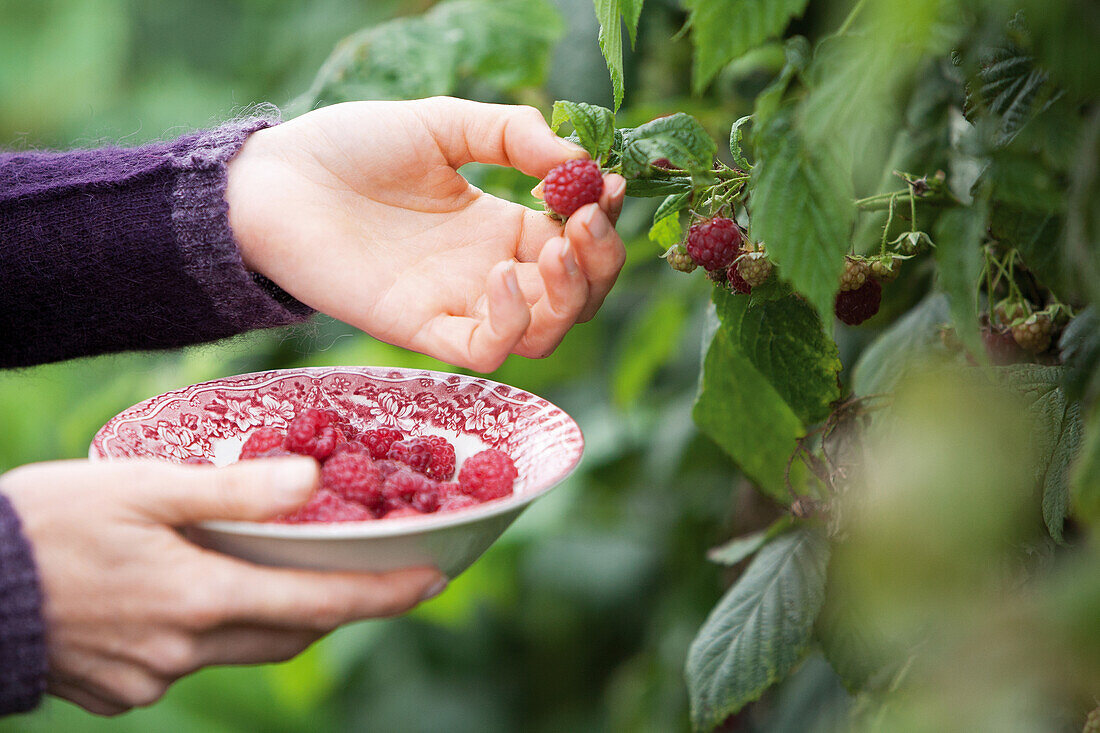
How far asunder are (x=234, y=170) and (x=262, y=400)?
0.25 metres

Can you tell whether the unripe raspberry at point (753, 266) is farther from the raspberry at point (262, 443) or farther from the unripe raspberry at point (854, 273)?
the raspberry at point (262, 443)

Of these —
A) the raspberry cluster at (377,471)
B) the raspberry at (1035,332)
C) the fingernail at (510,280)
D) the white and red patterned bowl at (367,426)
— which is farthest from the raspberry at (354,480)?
the raspberry at (1035,332)

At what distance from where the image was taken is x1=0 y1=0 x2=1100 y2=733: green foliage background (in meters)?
0.30

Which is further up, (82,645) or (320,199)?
(320,199)

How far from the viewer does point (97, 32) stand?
11.9 feet

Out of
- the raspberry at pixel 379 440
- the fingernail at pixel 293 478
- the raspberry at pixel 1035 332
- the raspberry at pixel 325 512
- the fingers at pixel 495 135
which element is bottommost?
the raspberry at pixel 379 440

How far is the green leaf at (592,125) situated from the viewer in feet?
2.42

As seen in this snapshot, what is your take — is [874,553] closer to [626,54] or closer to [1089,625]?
[1089,625]

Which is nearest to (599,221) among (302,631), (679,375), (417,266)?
(417,266)

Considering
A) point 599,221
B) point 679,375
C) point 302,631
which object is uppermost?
point 599,221

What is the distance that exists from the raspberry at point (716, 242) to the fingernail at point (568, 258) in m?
0.17

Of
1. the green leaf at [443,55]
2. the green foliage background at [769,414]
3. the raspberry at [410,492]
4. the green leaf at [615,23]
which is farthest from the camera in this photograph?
the green leaf at [443,55]

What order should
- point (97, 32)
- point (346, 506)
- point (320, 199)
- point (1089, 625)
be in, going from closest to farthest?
point (1089, 625) → point (346, 506) → point (320, 199) → point (97, 32)

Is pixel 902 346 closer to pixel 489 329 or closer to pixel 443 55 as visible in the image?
pixel 489 329
